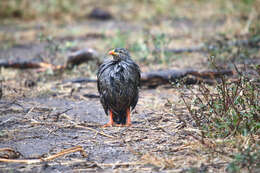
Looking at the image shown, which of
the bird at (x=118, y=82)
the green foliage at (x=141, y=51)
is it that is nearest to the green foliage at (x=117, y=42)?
the green foliage at (x=141, y=51)

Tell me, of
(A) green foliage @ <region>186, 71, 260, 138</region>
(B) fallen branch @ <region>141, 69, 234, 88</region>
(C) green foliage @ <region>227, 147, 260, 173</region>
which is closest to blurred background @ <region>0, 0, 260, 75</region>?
(B) fallen branch @ <region>141, 69, 234, 88</region>

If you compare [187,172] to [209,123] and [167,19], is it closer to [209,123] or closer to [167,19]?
[209,123]

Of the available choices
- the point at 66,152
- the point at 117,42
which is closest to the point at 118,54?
the point at 66,152

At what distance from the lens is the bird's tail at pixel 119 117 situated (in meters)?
5.82

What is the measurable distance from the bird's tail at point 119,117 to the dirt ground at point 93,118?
0.15 meters

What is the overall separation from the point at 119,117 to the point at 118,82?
67cm

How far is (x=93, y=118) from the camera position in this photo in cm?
586

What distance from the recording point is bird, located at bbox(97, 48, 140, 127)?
17.8ft

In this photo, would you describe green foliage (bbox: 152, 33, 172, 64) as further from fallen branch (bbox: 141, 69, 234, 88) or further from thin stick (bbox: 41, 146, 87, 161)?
thin stick (bbox: 41, 146, 87, 161)

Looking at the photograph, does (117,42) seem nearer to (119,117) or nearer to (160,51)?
(160,51)

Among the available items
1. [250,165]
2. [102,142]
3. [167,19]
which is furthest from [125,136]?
[167,19]

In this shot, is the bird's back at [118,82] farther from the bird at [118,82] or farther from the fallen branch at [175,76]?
the fallen branch at [175,76]

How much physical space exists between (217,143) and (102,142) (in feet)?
4.31

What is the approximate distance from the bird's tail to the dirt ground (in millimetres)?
145
